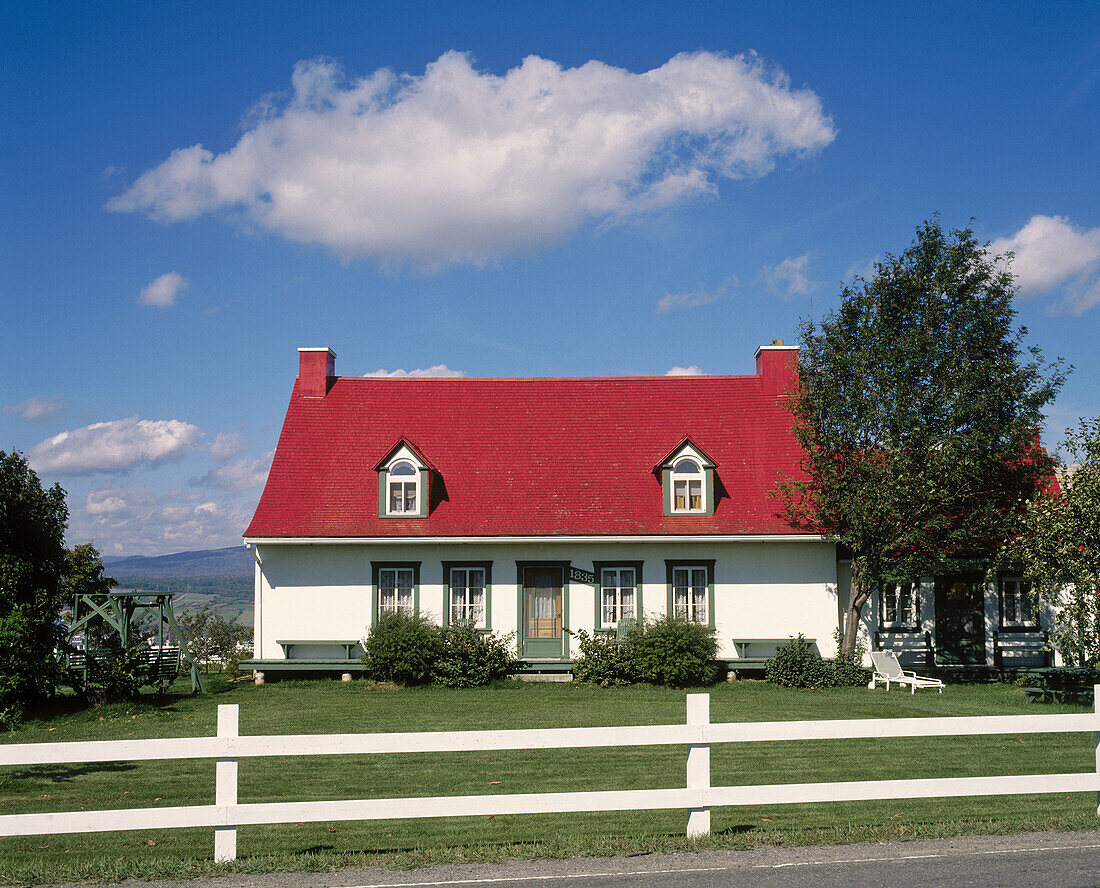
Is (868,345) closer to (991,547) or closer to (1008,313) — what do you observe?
(1008,313)

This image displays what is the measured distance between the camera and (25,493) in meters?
17.2

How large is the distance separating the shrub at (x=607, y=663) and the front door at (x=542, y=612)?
123cm

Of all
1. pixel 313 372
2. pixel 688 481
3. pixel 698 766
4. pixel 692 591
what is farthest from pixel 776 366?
pixel 698 766

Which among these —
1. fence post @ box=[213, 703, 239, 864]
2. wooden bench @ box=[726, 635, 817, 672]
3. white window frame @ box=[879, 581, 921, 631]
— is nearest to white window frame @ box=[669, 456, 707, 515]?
wooden bench @ box=[726, 635, 817, 672]

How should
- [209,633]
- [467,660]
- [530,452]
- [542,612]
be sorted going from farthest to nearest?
[209,633]
[530,452]
[542,612]
[467,660]

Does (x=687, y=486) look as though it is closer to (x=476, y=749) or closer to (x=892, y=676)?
(x=892, y=676)

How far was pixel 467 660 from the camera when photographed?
70.7ft

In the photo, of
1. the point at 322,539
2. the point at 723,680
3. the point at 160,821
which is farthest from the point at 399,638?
the point at 160,821

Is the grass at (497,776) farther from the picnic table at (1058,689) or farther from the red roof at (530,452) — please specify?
the red roof at (530,452)

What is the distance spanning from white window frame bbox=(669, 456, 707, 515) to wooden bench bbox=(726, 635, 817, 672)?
3372 millimetres

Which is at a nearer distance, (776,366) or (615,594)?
(615,594)

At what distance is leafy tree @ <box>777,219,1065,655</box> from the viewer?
21391 mm

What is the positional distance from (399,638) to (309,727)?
226 inches

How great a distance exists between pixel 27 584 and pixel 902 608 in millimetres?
19930
